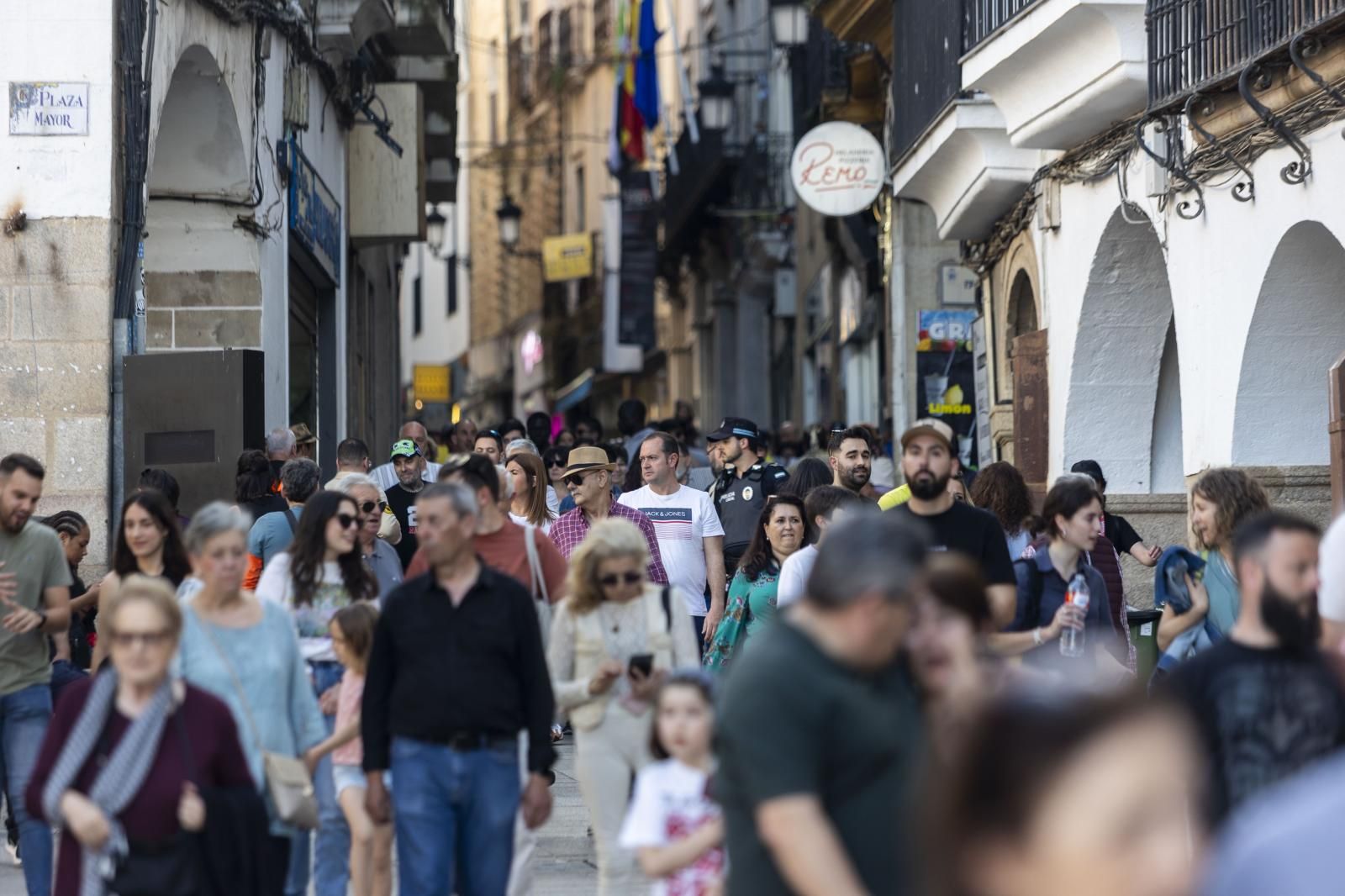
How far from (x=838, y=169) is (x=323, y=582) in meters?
13.9

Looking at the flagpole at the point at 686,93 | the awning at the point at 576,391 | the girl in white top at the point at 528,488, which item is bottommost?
the girl in white top at the point at 528,488

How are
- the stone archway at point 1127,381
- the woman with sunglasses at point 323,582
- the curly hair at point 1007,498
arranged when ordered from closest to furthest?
the woman with sunglasses at point 323,582
the curly hair at point 1007,498
the stone archway at point 1127,381

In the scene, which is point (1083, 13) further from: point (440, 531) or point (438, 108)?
point (438, 108)

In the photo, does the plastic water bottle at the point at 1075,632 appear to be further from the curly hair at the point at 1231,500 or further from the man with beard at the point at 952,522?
the curly hair at the point at 1231,500

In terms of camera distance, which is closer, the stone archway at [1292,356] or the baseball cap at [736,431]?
the stone archway at [1292,356]

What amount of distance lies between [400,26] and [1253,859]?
867 inches

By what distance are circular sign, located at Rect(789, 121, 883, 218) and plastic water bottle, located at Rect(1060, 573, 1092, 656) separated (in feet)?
44.0

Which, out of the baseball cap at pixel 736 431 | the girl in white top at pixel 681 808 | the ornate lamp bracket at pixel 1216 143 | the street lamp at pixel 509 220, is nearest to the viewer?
the girl in white top at pixel 681 808

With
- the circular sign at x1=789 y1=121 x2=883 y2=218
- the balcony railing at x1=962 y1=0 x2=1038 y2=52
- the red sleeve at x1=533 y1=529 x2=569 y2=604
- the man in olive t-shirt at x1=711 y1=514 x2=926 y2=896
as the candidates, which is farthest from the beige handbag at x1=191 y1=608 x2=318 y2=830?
the circular sign at x1=789 y1=121 x2=883 y2=218

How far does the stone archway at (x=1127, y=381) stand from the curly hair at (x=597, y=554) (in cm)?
838

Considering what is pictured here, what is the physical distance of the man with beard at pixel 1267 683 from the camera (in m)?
5.45

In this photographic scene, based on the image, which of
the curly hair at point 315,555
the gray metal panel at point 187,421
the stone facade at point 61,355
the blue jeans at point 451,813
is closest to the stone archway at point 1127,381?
the gray metal panel at point 187,421

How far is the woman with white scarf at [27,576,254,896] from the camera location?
6.20 metres

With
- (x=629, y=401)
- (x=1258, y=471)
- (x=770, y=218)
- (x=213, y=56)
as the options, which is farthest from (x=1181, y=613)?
(x=770, y=218)
